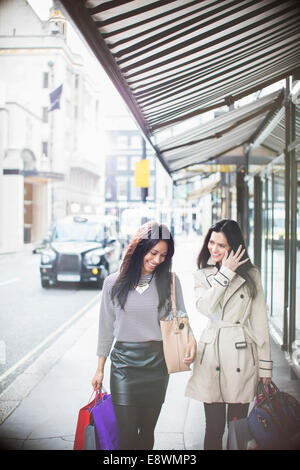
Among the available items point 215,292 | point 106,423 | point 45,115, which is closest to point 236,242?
point 215,292

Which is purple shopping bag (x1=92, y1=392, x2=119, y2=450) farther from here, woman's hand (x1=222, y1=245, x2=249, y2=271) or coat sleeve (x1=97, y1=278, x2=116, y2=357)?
woman's hand (x1=222, y1=245, x2=249, y2=271)

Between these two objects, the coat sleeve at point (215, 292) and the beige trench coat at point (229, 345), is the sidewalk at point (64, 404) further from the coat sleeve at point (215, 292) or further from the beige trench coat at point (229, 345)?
the coat sleeve at point (215, 292)

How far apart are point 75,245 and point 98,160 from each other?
Answer: 44.3 metres

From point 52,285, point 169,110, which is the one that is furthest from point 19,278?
point 169,110

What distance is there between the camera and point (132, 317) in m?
2.61

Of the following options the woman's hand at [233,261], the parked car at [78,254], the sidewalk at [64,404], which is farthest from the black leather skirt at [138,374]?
the parked car at [78,254]

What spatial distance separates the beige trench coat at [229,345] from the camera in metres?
2.59

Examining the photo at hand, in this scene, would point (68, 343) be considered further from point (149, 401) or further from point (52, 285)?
point (52, 285)

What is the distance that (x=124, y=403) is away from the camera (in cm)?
251

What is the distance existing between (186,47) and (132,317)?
6.45 ft

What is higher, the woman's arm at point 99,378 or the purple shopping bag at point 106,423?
the woman's arm at point 99,378

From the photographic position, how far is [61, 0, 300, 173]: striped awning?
259cm

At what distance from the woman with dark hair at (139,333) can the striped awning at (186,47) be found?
3.96 feet

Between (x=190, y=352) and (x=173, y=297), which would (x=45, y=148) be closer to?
(x=173, y=297)
